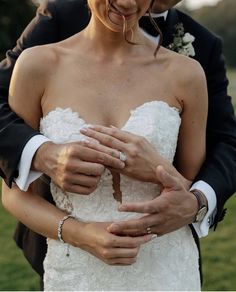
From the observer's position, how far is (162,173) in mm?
2373

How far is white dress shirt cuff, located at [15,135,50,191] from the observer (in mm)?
2480

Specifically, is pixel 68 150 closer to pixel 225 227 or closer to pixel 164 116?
pixel 164 116

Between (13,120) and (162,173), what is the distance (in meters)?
0.59

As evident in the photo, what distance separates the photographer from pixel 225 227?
743cm

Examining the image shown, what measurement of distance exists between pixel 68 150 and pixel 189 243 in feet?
2.28

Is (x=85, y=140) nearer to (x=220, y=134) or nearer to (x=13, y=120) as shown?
(x=13, y=120)

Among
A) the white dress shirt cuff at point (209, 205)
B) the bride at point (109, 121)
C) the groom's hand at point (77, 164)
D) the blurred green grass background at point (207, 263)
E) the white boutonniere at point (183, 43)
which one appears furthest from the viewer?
the blurred green grass background at point (207, 263)

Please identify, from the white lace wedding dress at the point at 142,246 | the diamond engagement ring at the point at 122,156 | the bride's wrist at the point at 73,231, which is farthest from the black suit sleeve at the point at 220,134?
the bride's wrist at the point at 73,231

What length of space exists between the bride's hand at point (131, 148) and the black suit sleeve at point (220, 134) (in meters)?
0.36

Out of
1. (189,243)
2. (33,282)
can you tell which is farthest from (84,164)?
(33,282)

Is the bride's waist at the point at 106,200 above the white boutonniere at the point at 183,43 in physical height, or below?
below

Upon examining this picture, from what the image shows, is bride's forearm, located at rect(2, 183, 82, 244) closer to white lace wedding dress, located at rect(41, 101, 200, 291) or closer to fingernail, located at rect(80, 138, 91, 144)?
white lace wedding dress, located at rect(41, 101, 200, 291)

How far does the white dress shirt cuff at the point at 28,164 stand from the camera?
2.48 m

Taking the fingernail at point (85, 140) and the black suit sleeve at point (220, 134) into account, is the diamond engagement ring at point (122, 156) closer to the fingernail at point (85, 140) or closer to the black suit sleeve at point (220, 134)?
the fingernail at point (85, 140)
